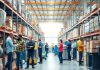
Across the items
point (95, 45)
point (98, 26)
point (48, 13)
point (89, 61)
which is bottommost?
point (89, 61)

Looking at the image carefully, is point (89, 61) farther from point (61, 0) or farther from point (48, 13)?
point (48, 13)

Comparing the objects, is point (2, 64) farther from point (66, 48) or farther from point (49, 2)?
point (49, 2)

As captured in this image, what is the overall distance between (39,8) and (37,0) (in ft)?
17.3

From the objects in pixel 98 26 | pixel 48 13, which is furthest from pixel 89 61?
pixel 48 13

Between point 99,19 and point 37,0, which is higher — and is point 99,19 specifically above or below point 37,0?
below

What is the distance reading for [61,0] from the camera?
31109 mm

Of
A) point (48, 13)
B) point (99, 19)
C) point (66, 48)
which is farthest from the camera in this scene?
point (48, 13)

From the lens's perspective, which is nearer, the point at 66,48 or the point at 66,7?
the point at 66,48

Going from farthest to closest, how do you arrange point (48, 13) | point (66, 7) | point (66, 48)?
point (48, 13), point (66, 7), point (66, 48)

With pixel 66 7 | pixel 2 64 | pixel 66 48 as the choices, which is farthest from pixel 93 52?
pixel 66 7

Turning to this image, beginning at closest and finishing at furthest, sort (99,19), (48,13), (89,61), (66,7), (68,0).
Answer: (99,19)
(89,61)
(68,0)
(66,7)
(48,13)

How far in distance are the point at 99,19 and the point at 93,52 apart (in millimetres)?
1838

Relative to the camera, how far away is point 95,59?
1222 centimetres

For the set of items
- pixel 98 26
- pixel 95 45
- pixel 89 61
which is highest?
pixel 98 26
